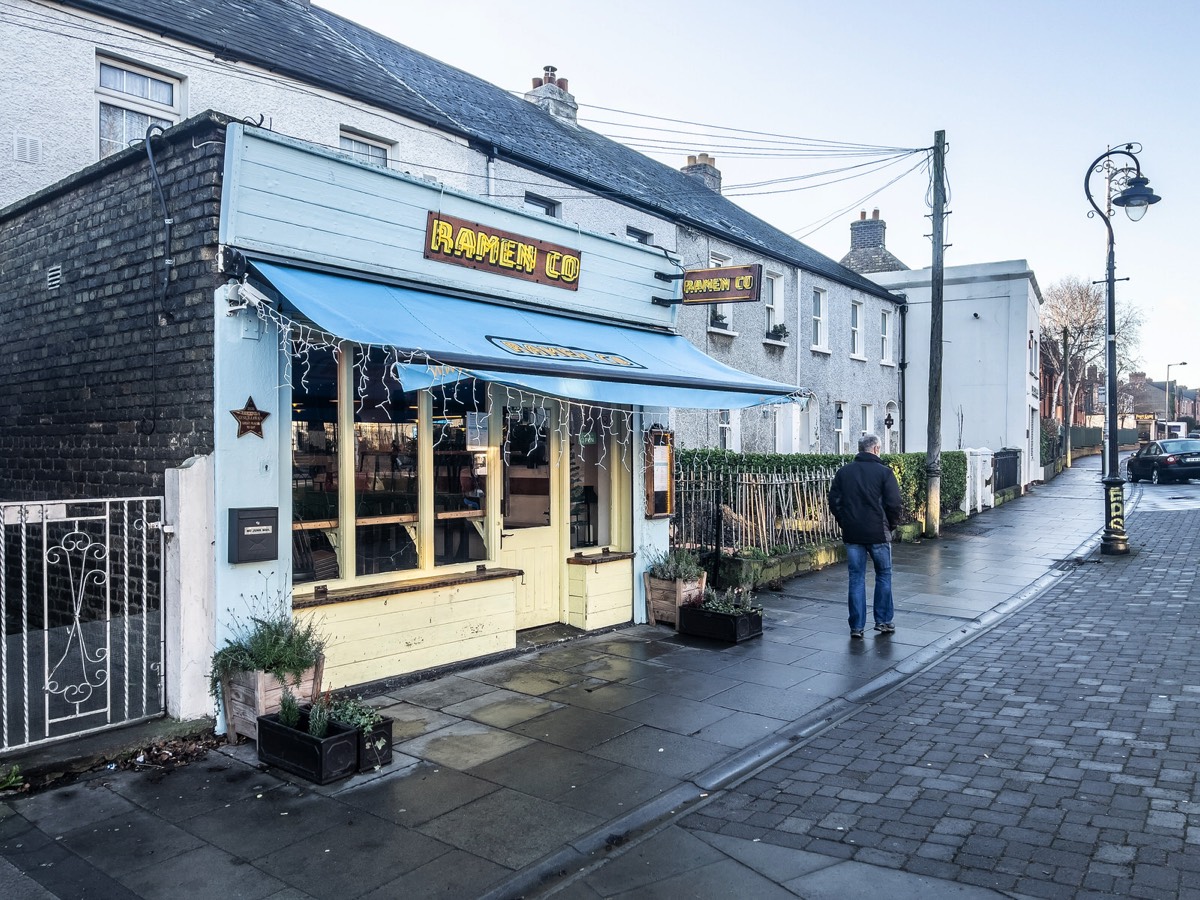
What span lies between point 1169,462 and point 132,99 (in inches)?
1254

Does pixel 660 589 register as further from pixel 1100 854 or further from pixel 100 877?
pixel 100 877

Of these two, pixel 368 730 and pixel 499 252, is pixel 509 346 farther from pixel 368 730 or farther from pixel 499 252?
pixel 368 730

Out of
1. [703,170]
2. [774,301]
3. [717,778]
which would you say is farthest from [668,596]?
[703,170]

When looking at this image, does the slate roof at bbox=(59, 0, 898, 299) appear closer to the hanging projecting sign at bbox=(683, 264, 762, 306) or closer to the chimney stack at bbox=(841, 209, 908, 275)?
the hanging projecting sign at bbox=(683, 264, 762, 306)

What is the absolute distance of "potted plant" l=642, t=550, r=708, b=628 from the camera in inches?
359

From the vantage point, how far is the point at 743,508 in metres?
11.6

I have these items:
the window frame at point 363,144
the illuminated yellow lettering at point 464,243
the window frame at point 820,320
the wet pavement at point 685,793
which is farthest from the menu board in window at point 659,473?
the window frame at point 820,320

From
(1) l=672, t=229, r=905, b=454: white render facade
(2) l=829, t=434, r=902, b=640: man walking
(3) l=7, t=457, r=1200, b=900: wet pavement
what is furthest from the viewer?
(1) l=672, t=229, r=905, b=454: white render facade

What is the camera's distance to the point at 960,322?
95.1 feet

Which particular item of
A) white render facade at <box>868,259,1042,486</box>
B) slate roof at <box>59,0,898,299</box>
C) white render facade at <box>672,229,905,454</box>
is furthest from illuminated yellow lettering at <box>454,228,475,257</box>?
white render facade at <box>868,259,1042,486</box>

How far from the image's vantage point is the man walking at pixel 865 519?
28.3 ft

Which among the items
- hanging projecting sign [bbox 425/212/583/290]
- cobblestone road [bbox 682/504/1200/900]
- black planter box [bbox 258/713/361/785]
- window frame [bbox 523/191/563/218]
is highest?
window frame [bbox 523/191/563/218]

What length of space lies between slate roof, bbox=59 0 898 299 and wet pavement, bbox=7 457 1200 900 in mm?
8442

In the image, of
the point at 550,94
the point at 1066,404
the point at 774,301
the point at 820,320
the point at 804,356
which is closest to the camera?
the point at 550,94
